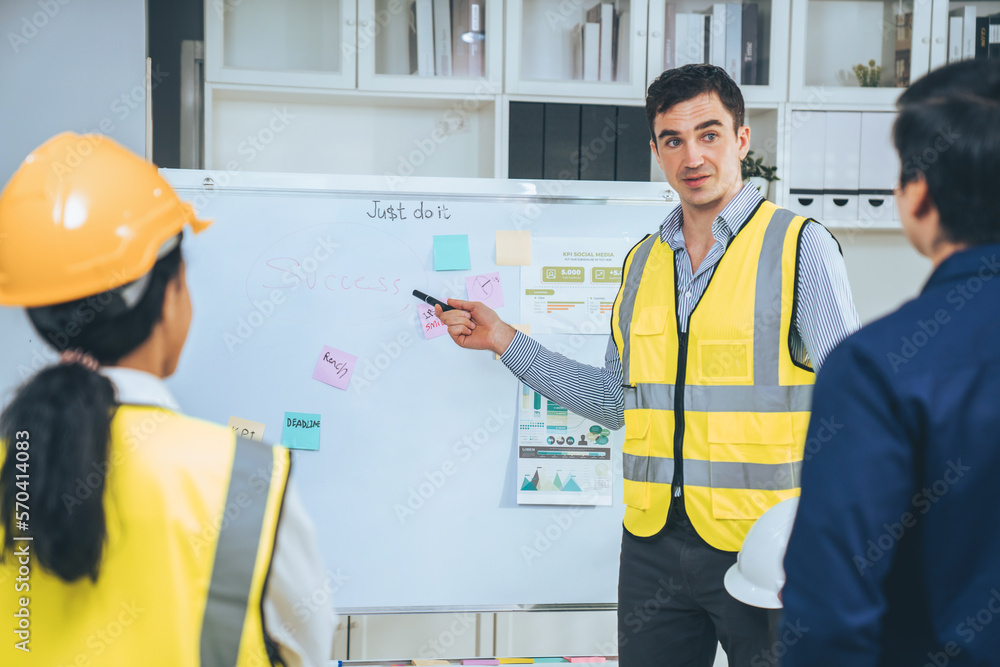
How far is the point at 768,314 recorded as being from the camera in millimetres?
1449

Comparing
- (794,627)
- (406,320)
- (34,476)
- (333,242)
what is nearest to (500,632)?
(406,320)

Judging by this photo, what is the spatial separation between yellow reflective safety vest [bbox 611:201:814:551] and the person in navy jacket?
67cm

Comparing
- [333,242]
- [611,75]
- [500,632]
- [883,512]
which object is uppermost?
[611,75]

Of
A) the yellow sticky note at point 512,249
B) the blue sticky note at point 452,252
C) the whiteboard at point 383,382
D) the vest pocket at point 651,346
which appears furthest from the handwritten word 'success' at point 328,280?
the vest pocket at point 651,346

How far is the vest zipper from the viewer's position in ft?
4.93

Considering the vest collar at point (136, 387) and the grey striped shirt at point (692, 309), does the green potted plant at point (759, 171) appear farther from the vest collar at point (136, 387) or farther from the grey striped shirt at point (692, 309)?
the vest collar at point (136, 387)

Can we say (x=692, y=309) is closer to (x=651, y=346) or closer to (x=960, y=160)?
(x=651, y=346)

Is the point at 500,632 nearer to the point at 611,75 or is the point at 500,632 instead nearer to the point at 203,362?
the point at 203,362

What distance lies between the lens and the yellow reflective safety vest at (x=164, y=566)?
0.68 metres

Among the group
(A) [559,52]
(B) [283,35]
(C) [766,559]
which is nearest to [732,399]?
(C) [766,559]

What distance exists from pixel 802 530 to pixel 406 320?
1.37m

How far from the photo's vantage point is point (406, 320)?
2.02 metres

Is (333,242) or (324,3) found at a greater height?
(324,3)

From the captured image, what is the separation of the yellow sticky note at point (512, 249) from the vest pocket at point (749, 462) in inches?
30.3
